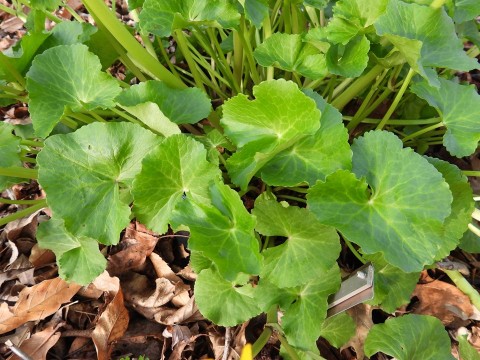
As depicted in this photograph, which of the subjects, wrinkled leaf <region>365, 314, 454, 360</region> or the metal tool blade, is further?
wrinkled leaf <region>365, 314, 454, 360</region>

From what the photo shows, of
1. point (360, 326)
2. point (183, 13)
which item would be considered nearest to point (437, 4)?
point (183, 13)

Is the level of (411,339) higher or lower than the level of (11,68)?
lower

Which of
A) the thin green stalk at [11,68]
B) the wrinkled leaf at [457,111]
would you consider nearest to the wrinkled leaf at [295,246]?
the wrinkled leaf at [457,111]

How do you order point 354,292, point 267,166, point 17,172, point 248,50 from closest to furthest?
point 354,292
point 267,166
point 17,172
point 248,50

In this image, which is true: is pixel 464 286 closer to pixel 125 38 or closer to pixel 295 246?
pixel 295 246

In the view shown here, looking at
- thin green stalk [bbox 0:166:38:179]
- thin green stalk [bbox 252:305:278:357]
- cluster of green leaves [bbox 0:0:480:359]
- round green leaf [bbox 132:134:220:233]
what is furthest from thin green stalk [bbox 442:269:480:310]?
thin green stalk [bbox 0:166:38:179]

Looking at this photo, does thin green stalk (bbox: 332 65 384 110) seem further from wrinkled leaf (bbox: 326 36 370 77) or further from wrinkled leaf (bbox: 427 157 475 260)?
wrinkled leaf (bbox: 427 157 475 260)
